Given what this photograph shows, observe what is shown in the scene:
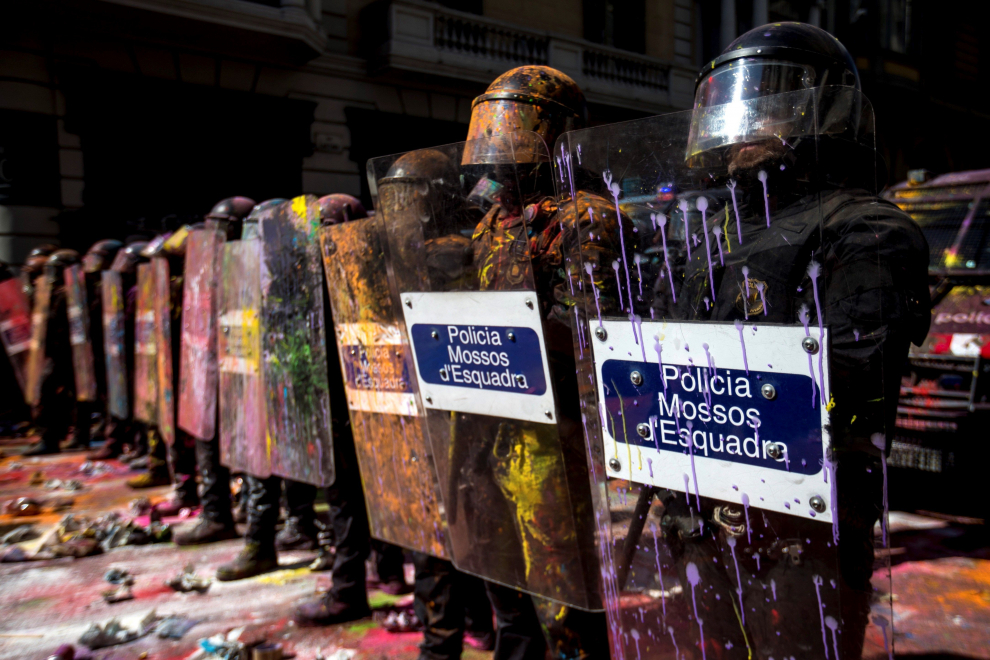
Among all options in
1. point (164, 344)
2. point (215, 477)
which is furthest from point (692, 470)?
point (164, 344)

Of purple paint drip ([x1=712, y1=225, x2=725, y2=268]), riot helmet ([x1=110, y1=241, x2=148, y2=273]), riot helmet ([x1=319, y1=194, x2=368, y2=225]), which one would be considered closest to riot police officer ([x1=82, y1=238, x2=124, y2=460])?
riot helmet ([x1=110, y1=241, x2=148, y2=273])

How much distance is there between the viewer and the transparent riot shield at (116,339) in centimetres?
564

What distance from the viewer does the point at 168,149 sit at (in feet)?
29.2

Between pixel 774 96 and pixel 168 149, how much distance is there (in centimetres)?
924

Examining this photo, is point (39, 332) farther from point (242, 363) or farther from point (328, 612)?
point (328, 612)

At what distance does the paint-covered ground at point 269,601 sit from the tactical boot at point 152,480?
0.88 m

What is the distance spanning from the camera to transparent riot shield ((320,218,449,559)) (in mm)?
2420

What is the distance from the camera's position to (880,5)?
1795cm

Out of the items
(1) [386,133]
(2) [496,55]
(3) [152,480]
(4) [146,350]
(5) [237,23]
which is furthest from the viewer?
(2) [496,55]

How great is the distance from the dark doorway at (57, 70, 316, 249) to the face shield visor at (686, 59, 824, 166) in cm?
730

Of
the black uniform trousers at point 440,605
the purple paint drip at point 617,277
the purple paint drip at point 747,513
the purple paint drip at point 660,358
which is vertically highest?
the purple paint drip at point 617,277

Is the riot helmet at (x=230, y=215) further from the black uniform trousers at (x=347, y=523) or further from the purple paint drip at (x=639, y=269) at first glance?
the purple paint drip at (x=639, y=269)

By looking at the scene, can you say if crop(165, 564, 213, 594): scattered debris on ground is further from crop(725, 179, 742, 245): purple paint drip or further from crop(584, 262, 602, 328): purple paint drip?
crop(725, 179, 742, 245): purple paint drip

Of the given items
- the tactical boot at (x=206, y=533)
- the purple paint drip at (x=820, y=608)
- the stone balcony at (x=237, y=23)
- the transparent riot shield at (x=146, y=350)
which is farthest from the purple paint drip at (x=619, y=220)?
the stone balcony at (x=237, y=23)
